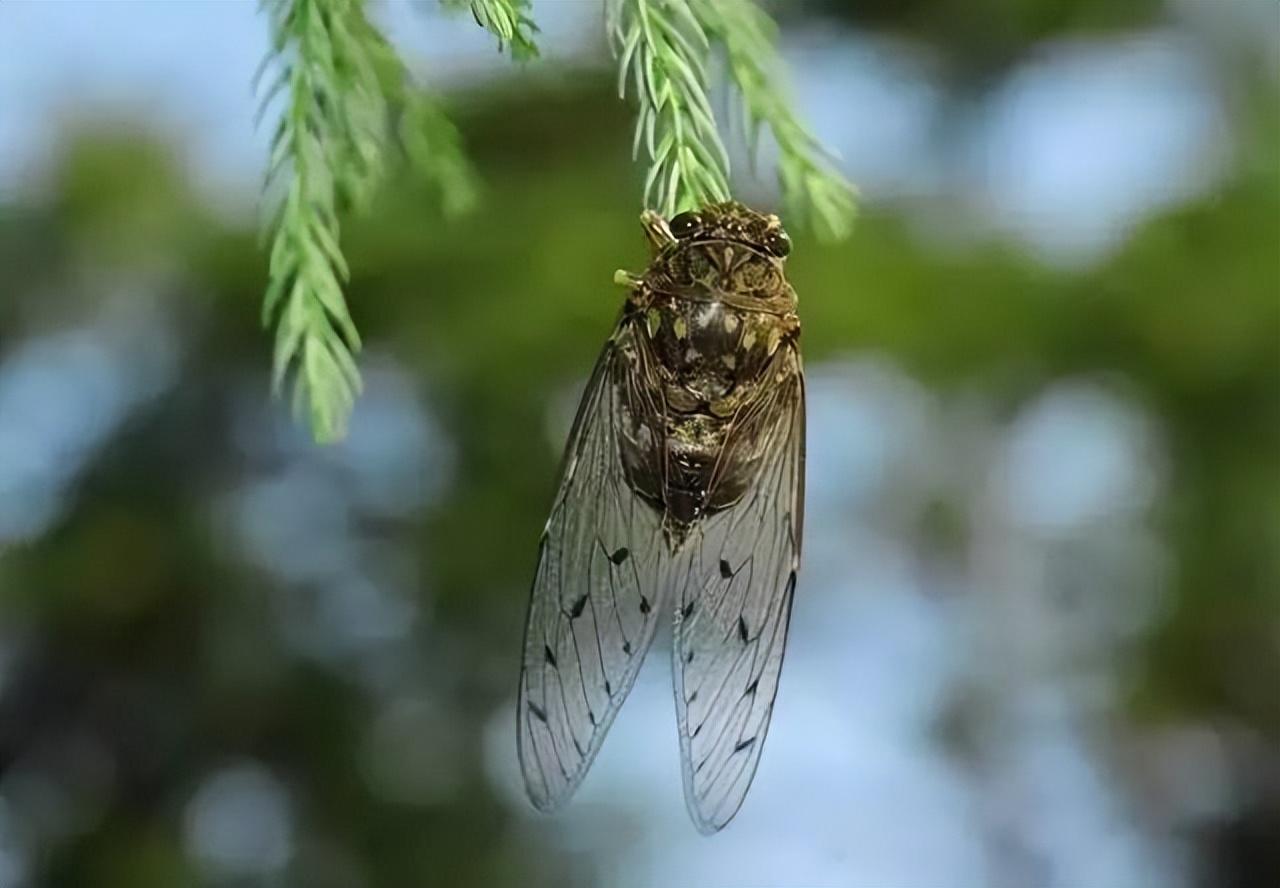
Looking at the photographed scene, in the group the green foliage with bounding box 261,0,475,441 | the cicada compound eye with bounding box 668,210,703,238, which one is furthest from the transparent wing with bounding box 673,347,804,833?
the green foliage with bounding box 261,0,475,441

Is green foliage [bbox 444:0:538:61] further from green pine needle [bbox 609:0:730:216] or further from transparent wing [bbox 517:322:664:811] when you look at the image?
transparent wing [bbox 517:322:664:811]

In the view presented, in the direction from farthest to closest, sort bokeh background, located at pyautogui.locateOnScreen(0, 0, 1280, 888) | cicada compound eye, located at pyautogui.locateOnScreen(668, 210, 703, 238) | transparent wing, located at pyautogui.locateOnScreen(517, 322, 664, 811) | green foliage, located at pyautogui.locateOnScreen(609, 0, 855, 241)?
bokeh background, located at pyautogui.locateOnScreen(0, 0, 1280, 888) → transparent wing, located at pyautogui.locateOnScreen(517, 322, 664, 811) → cicada compound eye, located at pyautogui.locateOnScreen(668, 210, 703, 238) → green foliage, located at pyautogui.locateOnScreen(609, 0, 855, 241)

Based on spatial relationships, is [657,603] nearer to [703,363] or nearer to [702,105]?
[703,363]

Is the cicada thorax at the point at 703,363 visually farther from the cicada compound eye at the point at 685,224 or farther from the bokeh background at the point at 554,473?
the bokeh background at the point at 554,473

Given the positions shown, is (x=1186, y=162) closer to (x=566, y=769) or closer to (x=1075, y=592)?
(x=1075, y=592)

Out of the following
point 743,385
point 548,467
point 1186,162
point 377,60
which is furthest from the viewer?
point 1186,162

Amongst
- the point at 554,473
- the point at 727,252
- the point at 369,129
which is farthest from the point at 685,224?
the point at 554,473

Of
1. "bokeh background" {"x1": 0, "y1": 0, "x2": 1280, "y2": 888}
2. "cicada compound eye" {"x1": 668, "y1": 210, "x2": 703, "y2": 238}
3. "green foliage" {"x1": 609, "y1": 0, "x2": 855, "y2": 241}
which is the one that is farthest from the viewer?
"bokeh background" {"x1": 0, "y1": 0, "x2": 1280, "y2": 888}

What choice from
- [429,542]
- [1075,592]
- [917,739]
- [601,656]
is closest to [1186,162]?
[1075,592]
